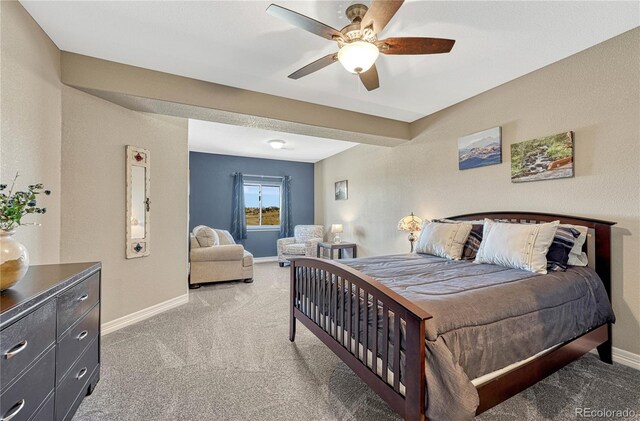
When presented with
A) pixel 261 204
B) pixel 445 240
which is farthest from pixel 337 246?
pixel 445 240

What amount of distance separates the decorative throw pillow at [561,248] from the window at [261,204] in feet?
18.5

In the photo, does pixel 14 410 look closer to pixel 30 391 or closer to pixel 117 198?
pixel 30 391

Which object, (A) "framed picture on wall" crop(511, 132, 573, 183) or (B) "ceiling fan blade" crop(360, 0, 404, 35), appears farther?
(A) "framed picture on wall" crop(511, 132, 573, 183)

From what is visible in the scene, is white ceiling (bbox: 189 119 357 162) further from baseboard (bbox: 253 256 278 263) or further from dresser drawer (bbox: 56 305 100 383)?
dresser drawer (bbox: 56 305 100 383)

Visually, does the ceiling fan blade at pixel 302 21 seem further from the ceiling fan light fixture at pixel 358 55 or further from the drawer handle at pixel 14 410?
the drawer handle at pixel 14 410

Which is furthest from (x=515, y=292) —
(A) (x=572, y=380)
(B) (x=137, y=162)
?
(B) (x=137, y=162)

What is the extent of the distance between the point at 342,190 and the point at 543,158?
3.81 m

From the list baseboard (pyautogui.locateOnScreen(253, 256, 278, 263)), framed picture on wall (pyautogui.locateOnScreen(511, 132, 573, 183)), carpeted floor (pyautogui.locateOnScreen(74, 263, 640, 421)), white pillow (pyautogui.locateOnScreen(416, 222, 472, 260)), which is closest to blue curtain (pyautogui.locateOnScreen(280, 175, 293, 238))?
baseboard (pyautogui.locateOnScreen(253, 256, 278, 263))

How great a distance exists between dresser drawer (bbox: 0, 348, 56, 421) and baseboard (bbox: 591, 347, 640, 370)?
368 cm

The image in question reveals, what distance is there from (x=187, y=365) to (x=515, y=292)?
2.35 meters

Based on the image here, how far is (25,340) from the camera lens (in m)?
1.09

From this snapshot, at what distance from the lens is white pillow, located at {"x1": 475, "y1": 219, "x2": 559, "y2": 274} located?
211 centimetres

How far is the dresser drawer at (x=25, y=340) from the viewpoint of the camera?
967 mm

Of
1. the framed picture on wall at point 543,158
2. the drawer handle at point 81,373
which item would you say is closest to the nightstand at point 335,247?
the framed picture on wall at point 543,158
